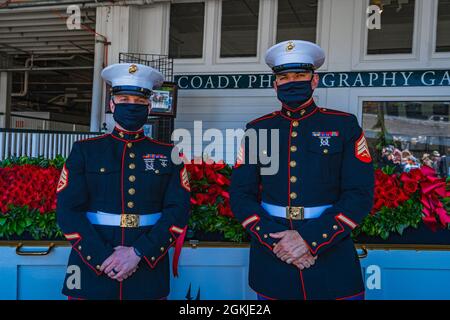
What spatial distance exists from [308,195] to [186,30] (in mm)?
5670

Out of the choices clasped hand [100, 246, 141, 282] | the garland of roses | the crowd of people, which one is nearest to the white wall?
the crowd of people

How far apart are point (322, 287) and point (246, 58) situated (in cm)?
528

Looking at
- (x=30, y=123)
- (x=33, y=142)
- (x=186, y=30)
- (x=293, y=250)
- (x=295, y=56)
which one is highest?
(x=186, y=30)

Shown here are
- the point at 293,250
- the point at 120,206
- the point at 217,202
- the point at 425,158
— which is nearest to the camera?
the point at 293,250

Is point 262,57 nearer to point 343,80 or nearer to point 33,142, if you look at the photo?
point 343,80

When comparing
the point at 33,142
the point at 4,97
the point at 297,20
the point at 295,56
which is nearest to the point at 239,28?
the point at 297,20

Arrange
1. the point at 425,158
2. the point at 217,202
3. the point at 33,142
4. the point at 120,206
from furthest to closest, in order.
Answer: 1. the point at 425,158
2. the point at 33,142
3. the point at 217,202
4. the point at 120,206

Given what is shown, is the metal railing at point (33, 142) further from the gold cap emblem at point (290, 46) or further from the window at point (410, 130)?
the gold cap emblem at point (290, 46)

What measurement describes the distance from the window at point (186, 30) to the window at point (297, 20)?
124 cm

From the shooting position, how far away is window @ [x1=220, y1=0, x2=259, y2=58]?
6609 mm

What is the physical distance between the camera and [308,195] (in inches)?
63.6

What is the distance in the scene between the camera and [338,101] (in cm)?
612

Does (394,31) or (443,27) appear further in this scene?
(394,31)

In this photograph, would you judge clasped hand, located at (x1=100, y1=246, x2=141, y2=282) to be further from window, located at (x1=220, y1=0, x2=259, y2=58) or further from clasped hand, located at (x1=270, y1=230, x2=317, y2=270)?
window, located at (x1=220, y1=0, x2=259, y2=58)
